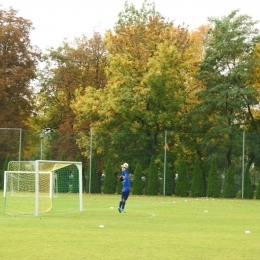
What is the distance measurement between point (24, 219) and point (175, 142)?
23.0 metres

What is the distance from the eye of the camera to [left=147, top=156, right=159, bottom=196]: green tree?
1631 inches

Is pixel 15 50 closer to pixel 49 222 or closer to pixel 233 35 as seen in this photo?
pixel 233 35

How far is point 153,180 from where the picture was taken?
41.5 m

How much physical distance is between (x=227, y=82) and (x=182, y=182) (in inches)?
278

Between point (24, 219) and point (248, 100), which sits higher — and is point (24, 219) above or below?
below

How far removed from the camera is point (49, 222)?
19781 millimetres

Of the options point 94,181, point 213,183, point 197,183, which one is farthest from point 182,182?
point 94,181

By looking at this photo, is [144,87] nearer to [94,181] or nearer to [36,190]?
[94,181]

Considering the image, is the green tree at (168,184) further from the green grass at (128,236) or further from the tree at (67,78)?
the green grass at (128,236)

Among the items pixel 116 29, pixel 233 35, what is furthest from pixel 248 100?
pixel 116 29

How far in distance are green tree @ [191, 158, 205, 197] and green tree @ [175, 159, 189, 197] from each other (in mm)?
403

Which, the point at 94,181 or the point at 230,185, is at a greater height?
the point at 94,181

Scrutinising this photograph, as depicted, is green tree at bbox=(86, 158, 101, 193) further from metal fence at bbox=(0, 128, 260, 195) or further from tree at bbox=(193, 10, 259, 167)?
tree at bbox=(193, 10, 259, 167)

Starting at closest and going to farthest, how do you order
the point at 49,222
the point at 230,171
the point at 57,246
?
the point at 57,246
the point at 49,222
the point at 230,171
